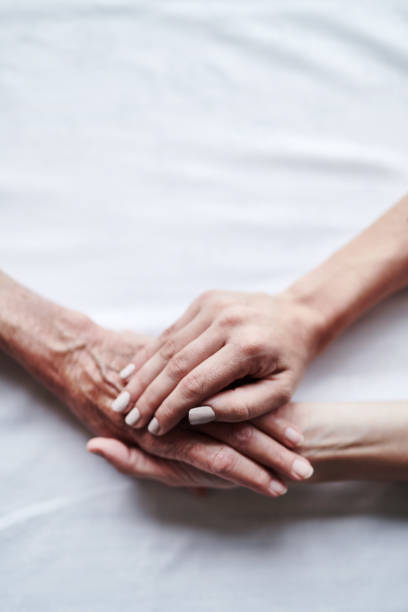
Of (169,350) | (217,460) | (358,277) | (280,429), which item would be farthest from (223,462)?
(358,277)

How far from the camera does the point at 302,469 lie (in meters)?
0.91

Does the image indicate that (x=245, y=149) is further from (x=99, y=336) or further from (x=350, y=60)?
(x=99, y=336)

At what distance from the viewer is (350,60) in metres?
1.25

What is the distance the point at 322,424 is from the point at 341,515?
199 mm

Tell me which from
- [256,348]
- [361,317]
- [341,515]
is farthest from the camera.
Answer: [361,317]

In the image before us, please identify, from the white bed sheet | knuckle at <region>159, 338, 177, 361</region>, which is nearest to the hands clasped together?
knuckle at <region>159, 338, 177, 361</region>

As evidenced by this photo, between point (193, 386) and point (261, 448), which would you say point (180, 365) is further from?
point (261, 448)

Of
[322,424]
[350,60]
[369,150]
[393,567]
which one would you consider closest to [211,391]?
[322,424]

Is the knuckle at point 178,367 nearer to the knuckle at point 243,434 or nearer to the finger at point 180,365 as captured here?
the finger at point 180,365

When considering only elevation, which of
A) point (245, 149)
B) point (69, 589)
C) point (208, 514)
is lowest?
point (69, 589)

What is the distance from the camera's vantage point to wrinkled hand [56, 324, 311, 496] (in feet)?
3.05

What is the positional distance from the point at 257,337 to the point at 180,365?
144 millimetres

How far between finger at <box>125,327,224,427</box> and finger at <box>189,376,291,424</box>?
66 millimetres

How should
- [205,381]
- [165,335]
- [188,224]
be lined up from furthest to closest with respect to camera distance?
[188,224] → [165,335] → [205,381]
